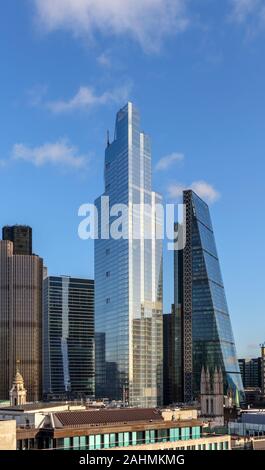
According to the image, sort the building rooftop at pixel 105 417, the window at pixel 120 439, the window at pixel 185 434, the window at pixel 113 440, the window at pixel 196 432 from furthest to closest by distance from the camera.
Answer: the window at pixel 196 432, the window at pixel 185 434, the building rooftop at pixel 105 417, the window at pixel 120 439, the window at pixel 113 440

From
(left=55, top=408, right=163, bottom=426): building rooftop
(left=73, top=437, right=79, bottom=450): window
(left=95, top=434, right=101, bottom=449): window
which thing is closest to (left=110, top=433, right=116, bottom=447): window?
(left=95, top=434, right=101, bottom=449): window

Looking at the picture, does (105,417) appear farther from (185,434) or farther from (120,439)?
(185,434)

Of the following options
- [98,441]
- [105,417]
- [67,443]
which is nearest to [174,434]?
[105,417]

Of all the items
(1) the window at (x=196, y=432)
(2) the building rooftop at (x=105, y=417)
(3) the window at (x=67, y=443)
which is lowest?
(1) the window at (x=196, y=432)

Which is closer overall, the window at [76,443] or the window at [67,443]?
the window at [67,443]

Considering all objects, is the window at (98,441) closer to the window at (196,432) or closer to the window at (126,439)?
the window at (126,439)

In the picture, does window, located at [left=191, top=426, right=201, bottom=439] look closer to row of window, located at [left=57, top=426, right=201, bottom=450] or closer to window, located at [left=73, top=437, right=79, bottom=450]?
row of window, located at [left=57, top=426, right=201, bottom=450]

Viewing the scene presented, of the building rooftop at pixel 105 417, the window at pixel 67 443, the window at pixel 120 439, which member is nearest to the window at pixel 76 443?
the window at pixel 67 443

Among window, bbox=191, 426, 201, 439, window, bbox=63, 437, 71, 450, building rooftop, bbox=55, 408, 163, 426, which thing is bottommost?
window, bbox=191, 426, 201, 439

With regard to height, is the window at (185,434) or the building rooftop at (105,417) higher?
the building rooftop at (105,417)

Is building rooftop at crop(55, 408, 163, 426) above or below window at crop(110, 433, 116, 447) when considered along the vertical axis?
above

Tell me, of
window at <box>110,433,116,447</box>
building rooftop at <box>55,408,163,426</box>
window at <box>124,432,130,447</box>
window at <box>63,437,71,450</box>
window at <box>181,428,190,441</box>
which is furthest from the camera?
window at <box>181,428,190,441</box>
